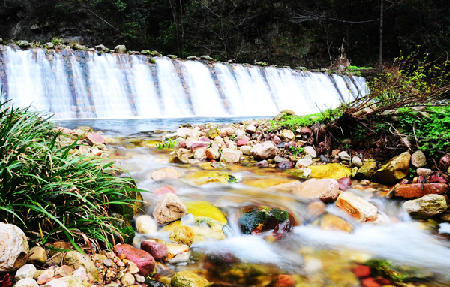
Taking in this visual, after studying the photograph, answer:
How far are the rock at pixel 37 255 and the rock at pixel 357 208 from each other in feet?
8.73

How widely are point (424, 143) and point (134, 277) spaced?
365cm

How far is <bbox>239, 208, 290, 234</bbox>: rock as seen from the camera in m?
2.63

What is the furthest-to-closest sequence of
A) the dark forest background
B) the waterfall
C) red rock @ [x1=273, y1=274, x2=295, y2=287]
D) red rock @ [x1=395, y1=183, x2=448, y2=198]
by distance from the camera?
the dark forest background → the waterfall → red rock @ [x1=395, y1=183, x2=448, y2=198] → red rock @ [x1=273, y1=274, x2=295, y2=287]

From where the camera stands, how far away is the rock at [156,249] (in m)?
2.08

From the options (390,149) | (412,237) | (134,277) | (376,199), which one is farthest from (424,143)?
(134,277)

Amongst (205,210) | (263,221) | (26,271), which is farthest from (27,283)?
(263,221)

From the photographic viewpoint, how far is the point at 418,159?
348 cm

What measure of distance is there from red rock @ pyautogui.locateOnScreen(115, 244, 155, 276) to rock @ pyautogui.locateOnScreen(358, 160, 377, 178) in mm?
3199

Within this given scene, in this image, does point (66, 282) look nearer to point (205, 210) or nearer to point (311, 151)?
point (205, 210)

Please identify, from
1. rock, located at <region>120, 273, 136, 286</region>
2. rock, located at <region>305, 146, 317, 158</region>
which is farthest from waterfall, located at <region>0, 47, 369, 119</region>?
rock, located at <region>120, 273, 136, 286</region>

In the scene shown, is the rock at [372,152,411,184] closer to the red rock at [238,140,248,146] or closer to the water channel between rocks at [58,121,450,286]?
the water channel between rocks at [58,121,450,286]

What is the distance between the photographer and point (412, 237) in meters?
2.71

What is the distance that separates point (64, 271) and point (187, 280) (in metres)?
0.74

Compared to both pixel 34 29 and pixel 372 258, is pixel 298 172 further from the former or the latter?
pixel 34 29
